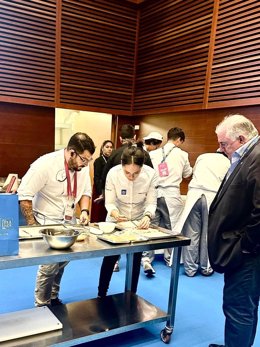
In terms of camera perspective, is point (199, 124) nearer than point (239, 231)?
No

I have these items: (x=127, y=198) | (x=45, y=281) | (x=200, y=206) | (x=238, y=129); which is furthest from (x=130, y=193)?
(x=200, y=206)

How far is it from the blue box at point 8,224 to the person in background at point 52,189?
1.87 ft

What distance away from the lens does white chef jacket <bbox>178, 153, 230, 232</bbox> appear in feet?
10.8

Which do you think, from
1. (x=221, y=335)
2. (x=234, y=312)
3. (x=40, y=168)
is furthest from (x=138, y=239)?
(x=221, y=335)

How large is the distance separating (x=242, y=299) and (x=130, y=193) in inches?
43.7

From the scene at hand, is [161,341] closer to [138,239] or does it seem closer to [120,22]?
[138,239]

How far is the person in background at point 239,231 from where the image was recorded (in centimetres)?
164

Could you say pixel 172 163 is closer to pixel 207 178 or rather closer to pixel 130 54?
pixel 207 178

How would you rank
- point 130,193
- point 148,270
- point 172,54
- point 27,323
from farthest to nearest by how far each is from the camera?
point 172,54, point 148,270, point 130,193, point 27,323

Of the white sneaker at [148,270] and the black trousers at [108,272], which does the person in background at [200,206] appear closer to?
the white sneaker at [148,270]

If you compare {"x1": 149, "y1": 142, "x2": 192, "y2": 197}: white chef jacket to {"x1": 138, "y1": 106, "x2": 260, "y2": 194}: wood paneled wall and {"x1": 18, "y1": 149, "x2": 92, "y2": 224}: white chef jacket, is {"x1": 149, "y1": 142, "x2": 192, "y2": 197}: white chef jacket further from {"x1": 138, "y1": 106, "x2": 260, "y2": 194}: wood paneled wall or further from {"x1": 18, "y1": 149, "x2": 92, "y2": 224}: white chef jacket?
{"x1": 18, "y1": 149, "x2": 92, "y2": 224}: white chef jacket

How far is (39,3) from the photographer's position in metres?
4.27

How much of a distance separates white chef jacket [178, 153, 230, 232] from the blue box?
2.25m

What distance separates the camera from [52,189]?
7.29 feet
